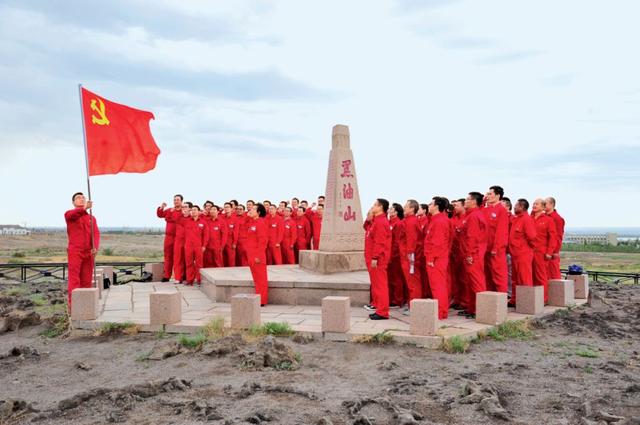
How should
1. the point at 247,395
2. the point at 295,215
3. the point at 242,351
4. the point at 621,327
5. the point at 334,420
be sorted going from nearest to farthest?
the point at 334,420, the point at 247,395, the point at 242,351, the point at 621,327, the point at 295,215

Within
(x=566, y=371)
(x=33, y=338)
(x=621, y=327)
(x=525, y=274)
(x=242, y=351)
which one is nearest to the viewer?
(x=566, y=371)

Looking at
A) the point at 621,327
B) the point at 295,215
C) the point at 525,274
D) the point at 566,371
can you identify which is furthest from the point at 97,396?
the point at 295,215

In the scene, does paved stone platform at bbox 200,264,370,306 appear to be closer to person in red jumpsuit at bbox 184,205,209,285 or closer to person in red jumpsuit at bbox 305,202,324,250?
person in red jumpsuit at bbox 184,205,209,285

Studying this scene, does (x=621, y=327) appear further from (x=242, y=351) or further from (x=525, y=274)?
(x=242, y=351)

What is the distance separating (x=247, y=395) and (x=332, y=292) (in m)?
4.67

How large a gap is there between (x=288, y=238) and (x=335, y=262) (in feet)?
11.7

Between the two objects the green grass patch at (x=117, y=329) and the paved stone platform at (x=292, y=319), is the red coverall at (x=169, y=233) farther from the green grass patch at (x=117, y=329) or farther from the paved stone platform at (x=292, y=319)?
the green grass patch at (x=117, y=329)

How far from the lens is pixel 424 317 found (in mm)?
7121

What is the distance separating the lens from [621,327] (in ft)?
28.9

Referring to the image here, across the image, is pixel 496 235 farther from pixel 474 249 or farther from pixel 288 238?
pixel 288 238

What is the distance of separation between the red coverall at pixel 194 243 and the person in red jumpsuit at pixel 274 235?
1.76 meters

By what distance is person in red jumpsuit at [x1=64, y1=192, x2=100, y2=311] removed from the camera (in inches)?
350

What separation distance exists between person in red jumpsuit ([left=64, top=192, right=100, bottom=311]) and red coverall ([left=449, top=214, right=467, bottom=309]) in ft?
21.8

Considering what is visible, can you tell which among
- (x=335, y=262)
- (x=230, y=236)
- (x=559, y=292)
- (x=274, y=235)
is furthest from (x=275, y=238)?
(x=559, y=292)
